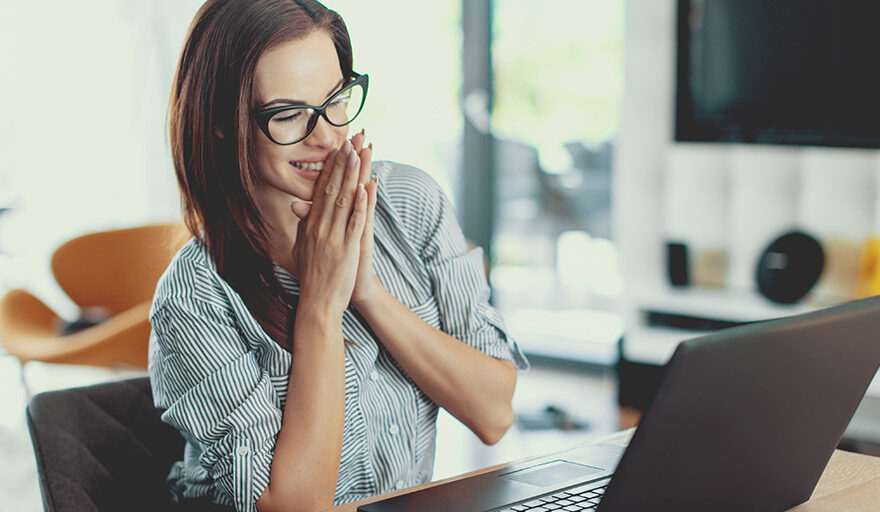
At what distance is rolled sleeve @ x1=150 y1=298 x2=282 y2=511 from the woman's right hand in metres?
0.12

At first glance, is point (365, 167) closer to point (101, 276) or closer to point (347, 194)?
point (347, 194)

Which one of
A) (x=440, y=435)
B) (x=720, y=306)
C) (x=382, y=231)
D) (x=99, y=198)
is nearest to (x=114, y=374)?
(x=99, y=198)

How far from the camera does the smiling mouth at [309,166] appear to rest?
1.25 meters

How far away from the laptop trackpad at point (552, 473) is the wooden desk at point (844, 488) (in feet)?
0.13

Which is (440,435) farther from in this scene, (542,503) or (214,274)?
(542,503)

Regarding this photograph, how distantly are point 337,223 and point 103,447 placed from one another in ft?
1.40

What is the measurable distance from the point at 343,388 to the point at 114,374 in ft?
10.5

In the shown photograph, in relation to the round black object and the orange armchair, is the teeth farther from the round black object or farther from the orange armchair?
the round black object

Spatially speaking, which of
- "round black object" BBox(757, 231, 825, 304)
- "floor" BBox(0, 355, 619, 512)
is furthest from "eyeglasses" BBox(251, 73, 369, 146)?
"round black object" BBox(757, 231, 825, 304)

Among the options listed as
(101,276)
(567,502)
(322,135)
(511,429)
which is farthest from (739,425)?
(101,276)

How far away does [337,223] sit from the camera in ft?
3.92

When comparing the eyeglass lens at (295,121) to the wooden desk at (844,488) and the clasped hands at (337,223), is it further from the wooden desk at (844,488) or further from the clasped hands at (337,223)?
the wooden desk at (844,488)

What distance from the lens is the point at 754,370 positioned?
0.76 meters

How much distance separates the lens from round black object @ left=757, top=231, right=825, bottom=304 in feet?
10.7
